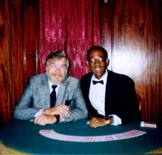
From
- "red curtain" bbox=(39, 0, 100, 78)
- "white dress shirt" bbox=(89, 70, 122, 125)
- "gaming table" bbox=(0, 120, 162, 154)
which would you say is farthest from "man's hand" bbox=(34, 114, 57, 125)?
"red curtain" bbox=(39, 0, 100, 78)

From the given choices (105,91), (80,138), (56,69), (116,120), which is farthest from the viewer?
(105,91)

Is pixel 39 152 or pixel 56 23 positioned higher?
pixel 56 23

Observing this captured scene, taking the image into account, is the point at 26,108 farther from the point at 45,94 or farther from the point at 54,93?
the point at 54,93

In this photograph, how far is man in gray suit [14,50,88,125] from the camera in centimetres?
188

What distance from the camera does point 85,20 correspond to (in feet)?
9.55

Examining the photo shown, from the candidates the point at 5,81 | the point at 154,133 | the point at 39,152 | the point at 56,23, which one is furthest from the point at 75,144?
the point at 56,23

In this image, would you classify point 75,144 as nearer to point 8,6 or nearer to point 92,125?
point 92,125

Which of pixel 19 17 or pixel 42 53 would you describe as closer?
pixel 19 17

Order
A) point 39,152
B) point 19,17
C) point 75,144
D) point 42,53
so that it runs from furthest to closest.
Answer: point 42,53 → point 19,17 → point 75,144 → point 39,152

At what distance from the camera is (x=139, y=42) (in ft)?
9.47

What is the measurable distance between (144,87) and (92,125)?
5.70ft

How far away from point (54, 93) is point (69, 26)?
134cm

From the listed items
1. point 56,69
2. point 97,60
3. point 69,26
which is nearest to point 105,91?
point 97,60

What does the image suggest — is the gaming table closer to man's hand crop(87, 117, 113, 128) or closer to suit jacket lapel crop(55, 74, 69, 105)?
man's hand crop(87, 117, 113, 128)
